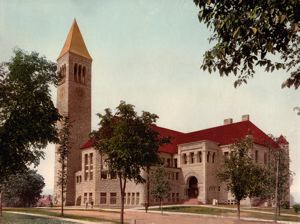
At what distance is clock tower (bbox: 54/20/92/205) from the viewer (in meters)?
74.1

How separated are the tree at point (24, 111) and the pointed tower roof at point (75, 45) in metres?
48.7

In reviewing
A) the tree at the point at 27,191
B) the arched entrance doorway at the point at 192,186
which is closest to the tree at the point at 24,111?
the arched entrance doorway at the point at 192,186

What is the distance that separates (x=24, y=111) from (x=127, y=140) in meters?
8.20

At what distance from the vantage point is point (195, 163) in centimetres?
6531

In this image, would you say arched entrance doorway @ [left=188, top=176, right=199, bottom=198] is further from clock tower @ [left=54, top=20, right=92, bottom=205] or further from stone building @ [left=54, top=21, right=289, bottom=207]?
clock tower @ [left=54, top=20, right=92, bottom=205]

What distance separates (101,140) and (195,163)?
35617mm

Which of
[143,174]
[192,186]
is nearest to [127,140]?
[143,174]

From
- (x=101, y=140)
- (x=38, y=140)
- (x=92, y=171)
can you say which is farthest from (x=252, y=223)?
(x=92, y=171)

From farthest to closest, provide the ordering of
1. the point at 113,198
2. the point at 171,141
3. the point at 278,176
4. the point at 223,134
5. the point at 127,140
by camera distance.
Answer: the point at 171,141 < the point at 223,134 < the point at 113,198 < the point at 278,176 < the point at 127,140

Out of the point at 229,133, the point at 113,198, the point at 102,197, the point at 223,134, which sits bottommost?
the point at 113,198

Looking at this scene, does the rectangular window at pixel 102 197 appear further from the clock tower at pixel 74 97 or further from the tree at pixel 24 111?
the tree at pixel 24 111

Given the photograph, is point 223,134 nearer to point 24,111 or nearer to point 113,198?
point 113,198

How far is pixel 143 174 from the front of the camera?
62.6 meters

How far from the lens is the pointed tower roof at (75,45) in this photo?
79.5 metres
